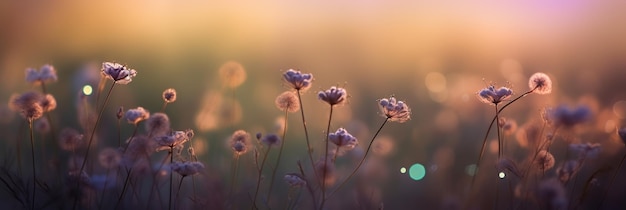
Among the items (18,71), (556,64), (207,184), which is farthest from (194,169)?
(556,64)

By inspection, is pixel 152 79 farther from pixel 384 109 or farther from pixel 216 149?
pixel 384 109

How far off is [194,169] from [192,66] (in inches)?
221

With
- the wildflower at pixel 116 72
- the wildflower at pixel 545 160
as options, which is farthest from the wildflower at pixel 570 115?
the wildflower at pixel 116 72

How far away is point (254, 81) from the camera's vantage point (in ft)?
27.2

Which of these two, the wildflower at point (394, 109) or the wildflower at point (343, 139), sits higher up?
the wildflower at point (394, 109)

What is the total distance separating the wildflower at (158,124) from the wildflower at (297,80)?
646 millimetres

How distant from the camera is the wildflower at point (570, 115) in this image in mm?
2854

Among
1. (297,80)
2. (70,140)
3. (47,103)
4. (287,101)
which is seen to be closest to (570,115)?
(297,80)

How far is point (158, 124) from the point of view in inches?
142

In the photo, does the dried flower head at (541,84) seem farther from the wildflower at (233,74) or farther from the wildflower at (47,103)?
the wildflower at (47,103)

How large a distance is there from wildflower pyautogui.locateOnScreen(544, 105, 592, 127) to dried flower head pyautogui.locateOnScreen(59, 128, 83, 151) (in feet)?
6.85

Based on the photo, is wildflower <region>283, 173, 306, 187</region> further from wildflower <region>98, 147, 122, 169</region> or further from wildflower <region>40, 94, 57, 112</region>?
wildflower <region>40, 94, 57, 112</region>

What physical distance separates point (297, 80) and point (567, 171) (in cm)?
137

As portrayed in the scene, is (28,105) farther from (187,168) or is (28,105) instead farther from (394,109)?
(394,109)
